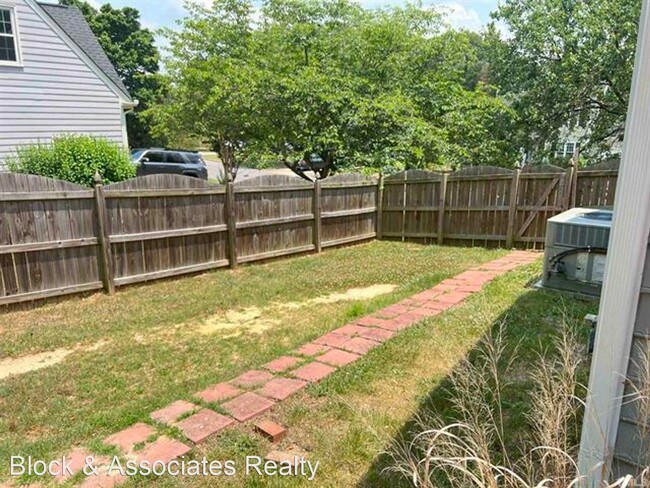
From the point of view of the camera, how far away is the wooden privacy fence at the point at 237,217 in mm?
5047

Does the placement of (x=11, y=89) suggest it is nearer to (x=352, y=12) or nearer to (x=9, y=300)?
(x=9, y=300)

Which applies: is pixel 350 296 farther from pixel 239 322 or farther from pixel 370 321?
pixel 239 322

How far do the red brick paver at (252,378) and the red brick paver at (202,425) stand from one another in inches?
15.4

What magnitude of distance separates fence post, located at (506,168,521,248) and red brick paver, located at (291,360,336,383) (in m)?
5.85

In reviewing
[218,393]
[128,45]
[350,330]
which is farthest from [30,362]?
[128,45]

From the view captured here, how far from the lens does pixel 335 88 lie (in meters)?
9.59

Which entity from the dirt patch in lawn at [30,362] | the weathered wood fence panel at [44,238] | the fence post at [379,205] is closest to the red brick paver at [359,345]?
the dirt patch in lawn at [30,362]

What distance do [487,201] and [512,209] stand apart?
1.62ft

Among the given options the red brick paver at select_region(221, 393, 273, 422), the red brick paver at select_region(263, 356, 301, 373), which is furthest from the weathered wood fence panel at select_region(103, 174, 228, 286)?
the red brick paver at select_region(221, 393, 273, 422)

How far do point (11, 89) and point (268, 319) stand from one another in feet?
27.8

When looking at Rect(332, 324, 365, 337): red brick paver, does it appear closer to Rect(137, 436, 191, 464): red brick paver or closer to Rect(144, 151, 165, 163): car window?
Rect(137, 436, 191, 464): red brick paver

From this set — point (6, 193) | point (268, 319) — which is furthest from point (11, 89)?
point (268, 319)

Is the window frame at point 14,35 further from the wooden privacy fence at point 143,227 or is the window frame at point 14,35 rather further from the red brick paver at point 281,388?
the red brick paver at point 281,388

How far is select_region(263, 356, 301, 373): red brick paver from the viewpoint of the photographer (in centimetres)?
326
